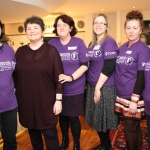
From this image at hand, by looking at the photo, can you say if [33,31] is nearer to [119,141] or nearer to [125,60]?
[125,60]

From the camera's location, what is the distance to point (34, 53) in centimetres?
165

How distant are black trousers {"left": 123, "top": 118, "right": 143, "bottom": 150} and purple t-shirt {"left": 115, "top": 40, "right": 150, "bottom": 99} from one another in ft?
0.74

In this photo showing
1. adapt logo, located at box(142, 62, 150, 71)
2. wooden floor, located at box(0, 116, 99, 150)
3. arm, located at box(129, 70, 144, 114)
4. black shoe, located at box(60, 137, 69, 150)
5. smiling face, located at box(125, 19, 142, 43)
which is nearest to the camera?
adapt logo, located at box(142, 62, 150, 71)

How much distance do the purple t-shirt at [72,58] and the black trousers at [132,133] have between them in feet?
1.79

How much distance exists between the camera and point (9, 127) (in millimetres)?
1659

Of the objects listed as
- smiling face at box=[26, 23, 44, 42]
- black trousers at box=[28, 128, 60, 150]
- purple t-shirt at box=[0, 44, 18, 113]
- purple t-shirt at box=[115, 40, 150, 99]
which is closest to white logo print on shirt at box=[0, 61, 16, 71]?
purple t-shirt at box=[0, 44, 18, 113]

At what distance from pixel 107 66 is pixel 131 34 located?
35cm

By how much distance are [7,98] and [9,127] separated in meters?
0.26

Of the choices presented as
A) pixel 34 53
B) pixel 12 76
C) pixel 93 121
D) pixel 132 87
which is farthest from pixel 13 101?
pixel 132 87

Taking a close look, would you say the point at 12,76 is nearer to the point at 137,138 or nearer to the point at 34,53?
the point at 34,53

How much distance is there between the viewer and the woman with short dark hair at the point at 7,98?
5.14ft

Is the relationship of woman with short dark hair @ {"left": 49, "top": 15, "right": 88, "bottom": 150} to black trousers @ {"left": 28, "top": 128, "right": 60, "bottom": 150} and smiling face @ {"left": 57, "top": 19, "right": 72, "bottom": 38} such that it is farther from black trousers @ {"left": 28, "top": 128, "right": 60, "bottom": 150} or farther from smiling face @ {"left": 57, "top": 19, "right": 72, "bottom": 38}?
black trousers @ {"left": 28, "top": 128, "right": 60, "bottom": 150}

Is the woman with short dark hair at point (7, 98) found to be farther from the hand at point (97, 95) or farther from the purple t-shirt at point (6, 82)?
the hand at point (97, 95)

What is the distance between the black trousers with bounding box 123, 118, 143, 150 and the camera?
1.76m
